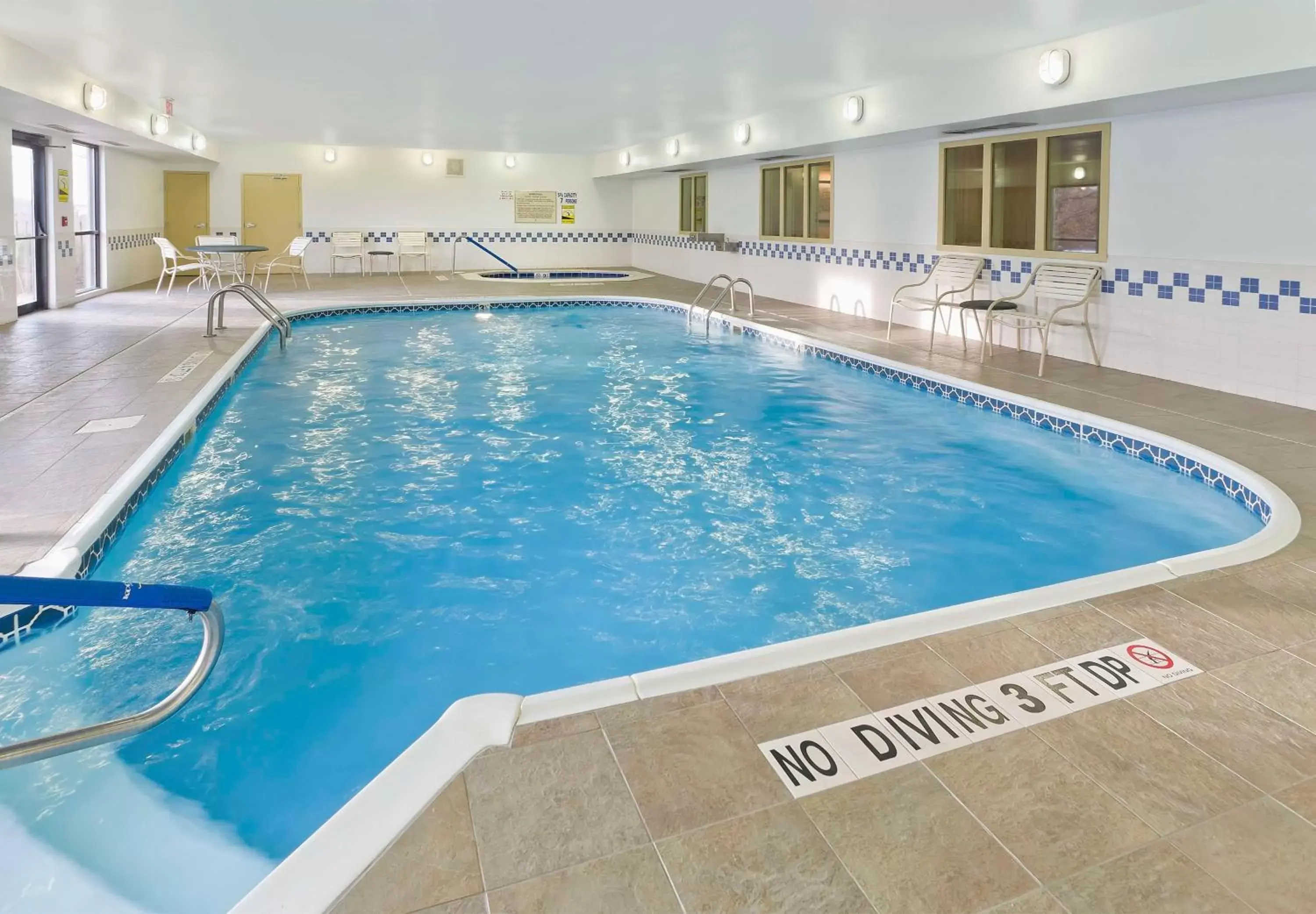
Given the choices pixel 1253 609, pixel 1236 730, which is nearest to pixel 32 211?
pixel 1253 609

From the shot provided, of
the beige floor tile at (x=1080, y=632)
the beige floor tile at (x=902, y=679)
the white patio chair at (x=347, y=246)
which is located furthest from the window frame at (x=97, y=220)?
the beige floor tile at (x=1080, y=632)

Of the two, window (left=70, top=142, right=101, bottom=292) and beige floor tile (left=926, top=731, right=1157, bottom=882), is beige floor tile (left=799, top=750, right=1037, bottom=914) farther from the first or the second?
window (left=70, top=142, right=101, bottom=292)

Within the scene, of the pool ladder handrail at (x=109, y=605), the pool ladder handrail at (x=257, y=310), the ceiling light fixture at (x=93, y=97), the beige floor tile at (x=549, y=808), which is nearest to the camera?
the pool ladder handrail at (x=109, y=605)

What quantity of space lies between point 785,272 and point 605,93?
3.61m

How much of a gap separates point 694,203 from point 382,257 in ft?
17.8

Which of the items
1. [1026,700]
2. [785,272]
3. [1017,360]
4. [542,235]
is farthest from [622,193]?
[1026,700]

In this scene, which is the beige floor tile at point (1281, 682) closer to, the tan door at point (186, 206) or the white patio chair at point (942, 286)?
the white patio chair at point (942, 286)

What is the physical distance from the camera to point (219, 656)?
286cm

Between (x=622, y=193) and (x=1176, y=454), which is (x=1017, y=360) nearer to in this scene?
(x=1176, y=454)

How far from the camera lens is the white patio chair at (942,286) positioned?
25.0ft

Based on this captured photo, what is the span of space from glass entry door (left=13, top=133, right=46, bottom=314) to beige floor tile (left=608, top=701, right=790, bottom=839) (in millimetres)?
9617

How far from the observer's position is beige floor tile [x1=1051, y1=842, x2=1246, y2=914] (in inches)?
57.2

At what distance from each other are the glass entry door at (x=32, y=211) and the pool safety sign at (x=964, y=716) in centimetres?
986

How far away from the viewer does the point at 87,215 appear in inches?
436
